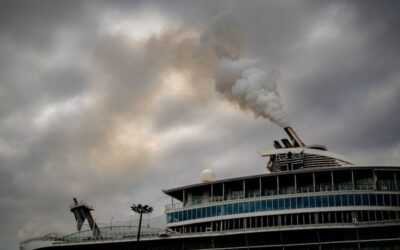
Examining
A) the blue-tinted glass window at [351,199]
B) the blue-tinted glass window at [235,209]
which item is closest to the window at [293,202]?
the blue-tinted glass window at [351,199]

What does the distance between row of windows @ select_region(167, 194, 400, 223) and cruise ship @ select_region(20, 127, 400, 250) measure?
0.16m

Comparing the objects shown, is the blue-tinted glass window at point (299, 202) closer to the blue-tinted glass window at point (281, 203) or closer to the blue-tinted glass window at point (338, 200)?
the blue-tinted glass window at point (281, 203)

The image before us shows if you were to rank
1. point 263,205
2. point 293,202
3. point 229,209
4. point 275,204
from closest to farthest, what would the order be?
point 293,202
point 275,204
point 263,205
point 229,209

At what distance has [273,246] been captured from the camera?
270ft

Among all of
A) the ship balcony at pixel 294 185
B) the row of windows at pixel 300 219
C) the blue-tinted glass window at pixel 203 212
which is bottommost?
the row of windows at pixel 300 219

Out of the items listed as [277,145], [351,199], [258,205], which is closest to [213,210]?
[258,205]

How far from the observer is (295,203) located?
275 ft

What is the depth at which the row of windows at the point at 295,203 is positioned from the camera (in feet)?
266

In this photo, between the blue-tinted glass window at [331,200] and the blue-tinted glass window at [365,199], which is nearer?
the blue-tinted glass window at [365,199]

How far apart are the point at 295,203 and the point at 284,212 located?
2420 millimetres

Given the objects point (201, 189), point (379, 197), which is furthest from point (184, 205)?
point (379, 197)

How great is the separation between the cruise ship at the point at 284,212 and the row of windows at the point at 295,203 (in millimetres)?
158

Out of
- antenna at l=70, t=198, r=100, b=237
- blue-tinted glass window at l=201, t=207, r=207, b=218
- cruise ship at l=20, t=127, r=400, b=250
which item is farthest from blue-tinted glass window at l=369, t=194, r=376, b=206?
antenna at l=70, t=198, r=100, b=237

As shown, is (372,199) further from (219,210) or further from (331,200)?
(219,210)
